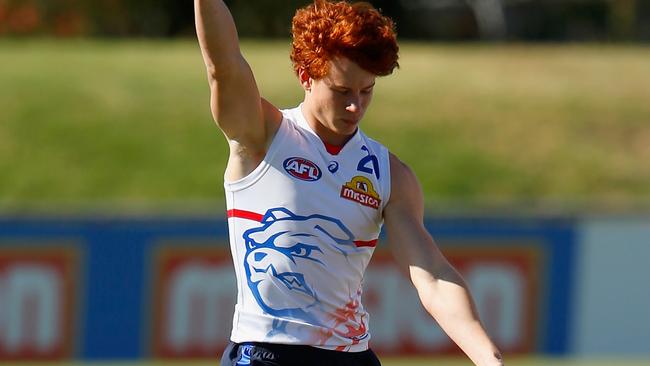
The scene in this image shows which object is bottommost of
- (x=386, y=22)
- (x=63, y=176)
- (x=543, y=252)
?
(x=63, y=176)

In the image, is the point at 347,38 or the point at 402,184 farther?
the point at 402,184

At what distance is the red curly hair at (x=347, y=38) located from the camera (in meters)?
4.26

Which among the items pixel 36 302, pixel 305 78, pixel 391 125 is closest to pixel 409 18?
pixel 391 125

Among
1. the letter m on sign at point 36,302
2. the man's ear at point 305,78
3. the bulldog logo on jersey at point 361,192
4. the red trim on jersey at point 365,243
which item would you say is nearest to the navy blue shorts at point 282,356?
the red trim on jersey at point 365,243

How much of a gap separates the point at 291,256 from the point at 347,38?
2.29 feet

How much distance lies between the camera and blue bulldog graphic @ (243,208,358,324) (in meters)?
4.34

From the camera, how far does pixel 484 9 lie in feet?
97.2

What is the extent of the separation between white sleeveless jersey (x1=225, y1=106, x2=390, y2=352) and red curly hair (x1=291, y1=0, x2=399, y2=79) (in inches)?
10.0

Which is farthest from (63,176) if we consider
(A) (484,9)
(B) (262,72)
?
(A) (484,9)

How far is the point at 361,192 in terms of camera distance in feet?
14.5

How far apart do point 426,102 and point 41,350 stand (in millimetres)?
8538

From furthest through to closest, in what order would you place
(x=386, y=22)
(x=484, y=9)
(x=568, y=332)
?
(x=484, y=9) < (x=568, y=332) < (x=386, y=22)

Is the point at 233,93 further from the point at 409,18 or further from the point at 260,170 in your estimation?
the point at 409,18

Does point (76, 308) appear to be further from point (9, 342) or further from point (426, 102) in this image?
point (426, 102)
